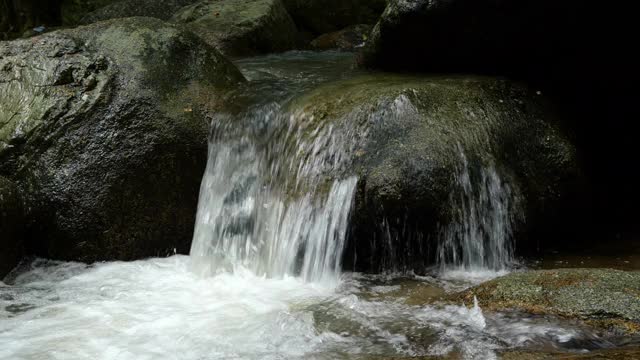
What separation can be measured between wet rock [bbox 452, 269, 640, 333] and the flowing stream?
3.4 inches

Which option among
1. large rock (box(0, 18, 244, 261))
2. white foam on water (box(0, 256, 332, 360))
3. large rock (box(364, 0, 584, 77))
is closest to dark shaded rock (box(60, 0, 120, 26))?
large rock (box(0, 18, 244, 261))

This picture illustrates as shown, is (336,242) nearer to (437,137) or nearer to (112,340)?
(437,137)

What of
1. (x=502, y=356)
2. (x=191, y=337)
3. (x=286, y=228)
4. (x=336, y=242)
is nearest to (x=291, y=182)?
(x=286, y=228)

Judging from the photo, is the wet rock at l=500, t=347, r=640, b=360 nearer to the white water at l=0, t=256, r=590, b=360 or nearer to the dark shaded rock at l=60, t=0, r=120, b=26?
the white water at l=0, t=256, r=590, b=360

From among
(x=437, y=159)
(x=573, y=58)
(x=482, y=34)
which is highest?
(x=482, y=34)

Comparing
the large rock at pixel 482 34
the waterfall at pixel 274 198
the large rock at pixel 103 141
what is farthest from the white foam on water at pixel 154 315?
the large rock at pixel 482 34

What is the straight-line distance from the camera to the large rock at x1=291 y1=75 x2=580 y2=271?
4.39 metres

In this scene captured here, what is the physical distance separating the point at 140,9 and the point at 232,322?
384 inches

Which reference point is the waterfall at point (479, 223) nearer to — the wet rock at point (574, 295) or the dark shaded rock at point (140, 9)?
the wet rock at point (574, 295)

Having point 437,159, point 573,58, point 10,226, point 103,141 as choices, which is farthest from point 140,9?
point 437,159

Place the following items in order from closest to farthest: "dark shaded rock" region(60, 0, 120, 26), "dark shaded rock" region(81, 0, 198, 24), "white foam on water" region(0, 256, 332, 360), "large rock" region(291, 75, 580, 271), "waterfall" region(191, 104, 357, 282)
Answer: "white foam on water" region(0, 256, 332, 360)
"large rock" region(291, 75, 580, 271)
"waterfall" region(191, 104, 357, 282)
"dark shaded rock" region(81, 0, 198, 24)
"dark shaded rock" region(60, 0, 120, 26)

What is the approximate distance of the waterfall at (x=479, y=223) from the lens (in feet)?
14.7

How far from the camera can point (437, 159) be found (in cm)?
446

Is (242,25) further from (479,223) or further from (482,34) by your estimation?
(479,223)
